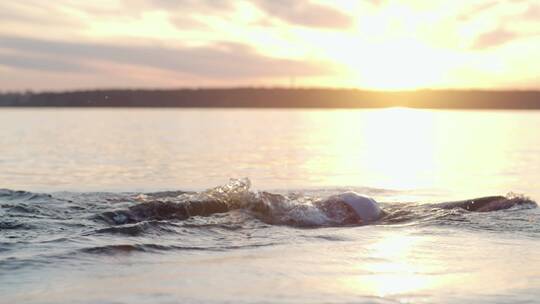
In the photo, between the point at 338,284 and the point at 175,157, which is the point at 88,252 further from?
the point at 175,157

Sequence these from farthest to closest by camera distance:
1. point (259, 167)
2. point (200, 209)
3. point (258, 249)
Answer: point (259, 167), point (200, 209), point (258, 249)

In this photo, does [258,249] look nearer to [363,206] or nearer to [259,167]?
[363,206]

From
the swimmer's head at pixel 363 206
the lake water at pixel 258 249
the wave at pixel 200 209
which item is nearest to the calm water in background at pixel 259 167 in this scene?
the lake water at pixel 258 249

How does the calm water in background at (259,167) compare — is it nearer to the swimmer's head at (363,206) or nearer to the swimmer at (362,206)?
the swimmer at (362,206)

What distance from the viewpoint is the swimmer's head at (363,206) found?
1323 cm

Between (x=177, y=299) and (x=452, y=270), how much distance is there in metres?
3.54

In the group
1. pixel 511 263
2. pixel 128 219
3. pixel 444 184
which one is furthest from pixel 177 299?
pixel 444 184

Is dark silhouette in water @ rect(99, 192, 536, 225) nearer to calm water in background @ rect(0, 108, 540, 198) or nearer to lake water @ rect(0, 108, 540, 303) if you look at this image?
lake water @ rect(0, 108, 540, 303)

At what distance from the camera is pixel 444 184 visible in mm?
21406

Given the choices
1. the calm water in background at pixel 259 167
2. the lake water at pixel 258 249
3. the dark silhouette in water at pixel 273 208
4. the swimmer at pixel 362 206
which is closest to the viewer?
the lake water at pixel 258 249

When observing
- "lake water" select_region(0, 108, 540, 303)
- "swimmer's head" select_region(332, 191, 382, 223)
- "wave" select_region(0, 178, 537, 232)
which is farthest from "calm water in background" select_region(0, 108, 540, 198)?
"swimmer's head" select_region(332, 191, 382, 223)

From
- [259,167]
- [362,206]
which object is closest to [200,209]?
[362,206]

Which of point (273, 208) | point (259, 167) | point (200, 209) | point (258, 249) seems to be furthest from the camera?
point (259, 167)

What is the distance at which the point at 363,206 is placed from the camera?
44.1 ft
